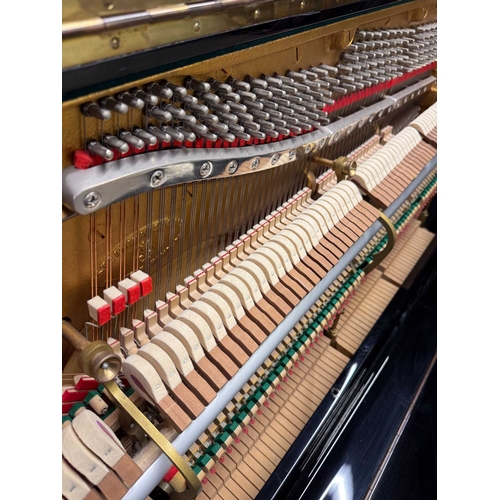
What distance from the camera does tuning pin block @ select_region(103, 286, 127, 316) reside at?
137 centimetres

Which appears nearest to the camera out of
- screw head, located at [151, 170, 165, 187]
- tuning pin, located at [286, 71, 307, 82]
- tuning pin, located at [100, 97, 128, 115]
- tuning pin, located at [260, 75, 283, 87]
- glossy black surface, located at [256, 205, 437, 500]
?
tuning pin, located at [100, 97, 128, 115]

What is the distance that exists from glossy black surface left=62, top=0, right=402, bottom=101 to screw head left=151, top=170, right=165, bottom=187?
278 millimetres

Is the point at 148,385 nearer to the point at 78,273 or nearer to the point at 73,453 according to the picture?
the point at 73,453

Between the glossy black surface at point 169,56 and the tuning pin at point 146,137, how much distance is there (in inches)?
6.5

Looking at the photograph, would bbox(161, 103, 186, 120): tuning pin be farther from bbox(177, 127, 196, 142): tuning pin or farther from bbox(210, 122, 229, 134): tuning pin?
bbox(210, 122, 229, 134): tuning pin

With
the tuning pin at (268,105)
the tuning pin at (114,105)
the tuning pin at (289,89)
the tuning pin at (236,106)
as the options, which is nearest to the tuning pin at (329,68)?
the tuning pin at (289,89)

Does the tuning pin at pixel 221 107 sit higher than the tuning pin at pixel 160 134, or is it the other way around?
the tuning pin at pixel 221 107

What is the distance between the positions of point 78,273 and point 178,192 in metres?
0.46

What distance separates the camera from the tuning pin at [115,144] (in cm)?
116

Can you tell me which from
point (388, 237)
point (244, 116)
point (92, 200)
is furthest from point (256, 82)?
point (388, 237)

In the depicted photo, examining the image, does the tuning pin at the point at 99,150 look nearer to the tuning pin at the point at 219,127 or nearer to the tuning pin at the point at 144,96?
the tuning pin at the point at 144,96

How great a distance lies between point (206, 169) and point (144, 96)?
0.37 m

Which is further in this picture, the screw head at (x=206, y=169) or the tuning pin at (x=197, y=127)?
the screw head at (x=206, y=169)

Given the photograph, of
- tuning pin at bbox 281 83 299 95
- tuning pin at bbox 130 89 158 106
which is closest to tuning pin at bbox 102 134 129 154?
tuning pin at bbox 130 89 158 106
